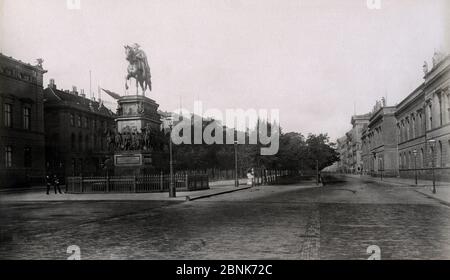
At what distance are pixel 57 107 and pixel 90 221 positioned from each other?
51.2 metres

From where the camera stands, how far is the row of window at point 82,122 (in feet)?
209

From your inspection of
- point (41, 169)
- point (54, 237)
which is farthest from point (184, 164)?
point (54, 237)

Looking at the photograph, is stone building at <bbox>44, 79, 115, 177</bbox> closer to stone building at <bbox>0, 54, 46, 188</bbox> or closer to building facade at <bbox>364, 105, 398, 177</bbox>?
stone building at <bbox>0, 54, 46, 188</bbox>

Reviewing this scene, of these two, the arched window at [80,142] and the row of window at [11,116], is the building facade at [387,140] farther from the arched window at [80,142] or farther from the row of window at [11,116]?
the row of window at [11,116]

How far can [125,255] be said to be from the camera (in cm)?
822

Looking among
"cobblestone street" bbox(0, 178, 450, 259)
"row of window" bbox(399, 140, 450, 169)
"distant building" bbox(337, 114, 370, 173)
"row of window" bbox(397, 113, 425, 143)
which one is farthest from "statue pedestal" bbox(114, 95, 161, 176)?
"distant building" bbox(337, 114, 370, 173)

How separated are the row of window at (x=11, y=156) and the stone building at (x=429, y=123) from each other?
35550 millimetres

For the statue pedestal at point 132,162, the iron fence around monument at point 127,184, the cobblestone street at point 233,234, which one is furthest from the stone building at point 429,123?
the cobblestone street at point 233,234

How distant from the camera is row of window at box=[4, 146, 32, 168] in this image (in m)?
40.8

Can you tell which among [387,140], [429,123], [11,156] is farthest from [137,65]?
[387,140]

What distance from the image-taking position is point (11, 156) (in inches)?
1651

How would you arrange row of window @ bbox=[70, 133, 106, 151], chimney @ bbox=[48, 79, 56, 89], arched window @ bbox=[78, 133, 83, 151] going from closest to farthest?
1. row of window @ bbox=[70, 133, 106, 151]
2. arched window @ bbox=[78, 133, 83, 151]
3. chimney @ bbox=[48, 79, 56, 89]

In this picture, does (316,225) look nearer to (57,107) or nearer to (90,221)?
(90,221)

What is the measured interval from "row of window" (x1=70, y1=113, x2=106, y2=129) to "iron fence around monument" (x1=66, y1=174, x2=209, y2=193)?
3475 cm
